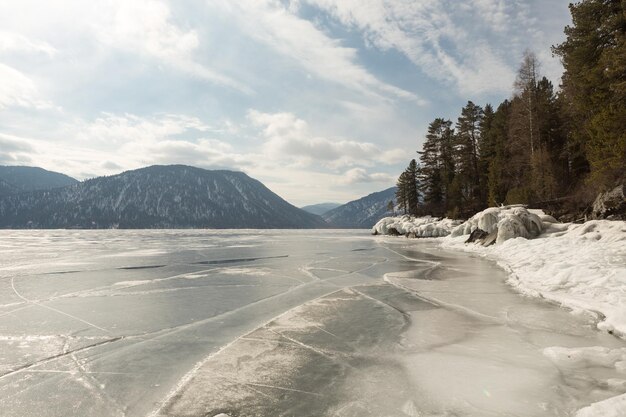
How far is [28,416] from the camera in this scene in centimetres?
345

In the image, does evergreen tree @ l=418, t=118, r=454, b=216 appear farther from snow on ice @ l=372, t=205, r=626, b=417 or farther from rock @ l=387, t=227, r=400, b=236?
snow on ice @ l=372, t=205, r=626, b=417

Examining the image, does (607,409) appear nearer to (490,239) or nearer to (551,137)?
(490,239)

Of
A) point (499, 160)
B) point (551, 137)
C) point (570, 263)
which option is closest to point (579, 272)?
point (570, 263)

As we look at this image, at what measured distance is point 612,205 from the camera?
1880 centimetres

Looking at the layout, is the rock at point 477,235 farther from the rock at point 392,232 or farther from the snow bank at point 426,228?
the rock at point 392,232

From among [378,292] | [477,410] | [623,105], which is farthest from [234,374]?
[623,105]

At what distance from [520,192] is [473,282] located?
26.6 metres

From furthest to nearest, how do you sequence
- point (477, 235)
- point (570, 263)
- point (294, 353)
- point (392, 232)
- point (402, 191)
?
1. point (402, 191)
2. point (392, 232)
3. point (477, 235)
4. point (570, 263)
5. point (294, 353)

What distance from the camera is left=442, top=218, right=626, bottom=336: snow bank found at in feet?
23.0

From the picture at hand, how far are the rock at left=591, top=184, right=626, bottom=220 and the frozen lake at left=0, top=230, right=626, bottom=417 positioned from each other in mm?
13138

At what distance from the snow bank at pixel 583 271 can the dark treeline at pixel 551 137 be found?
5.53m

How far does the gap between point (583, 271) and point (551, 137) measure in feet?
114

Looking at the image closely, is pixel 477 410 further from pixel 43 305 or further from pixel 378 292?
pixel 43 305

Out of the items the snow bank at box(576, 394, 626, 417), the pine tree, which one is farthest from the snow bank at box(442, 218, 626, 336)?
the pine tree
